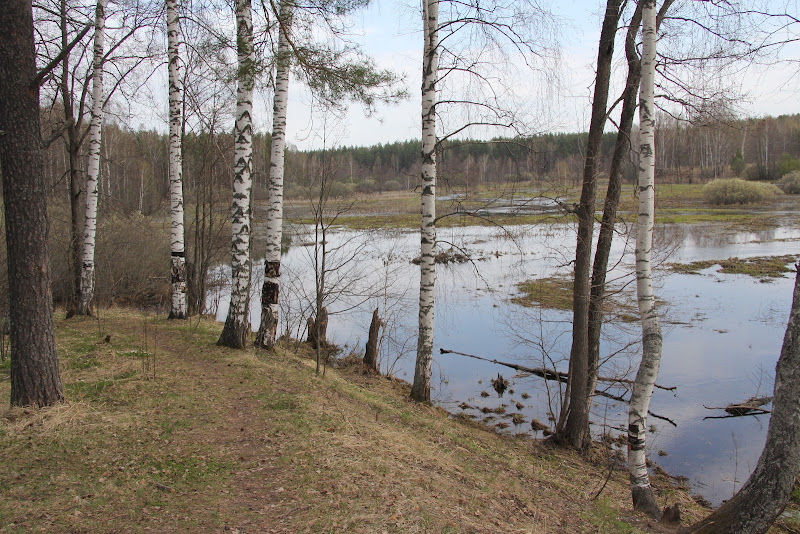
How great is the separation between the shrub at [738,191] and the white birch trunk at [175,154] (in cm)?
4652

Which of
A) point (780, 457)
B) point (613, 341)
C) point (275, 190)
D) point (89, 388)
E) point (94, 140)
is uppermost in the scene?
point (94, 140)

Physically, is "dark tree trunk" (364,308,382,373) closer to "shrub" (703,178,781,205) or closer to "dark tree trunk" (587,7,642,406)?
"dark tree trunk" (587,7,642,406)

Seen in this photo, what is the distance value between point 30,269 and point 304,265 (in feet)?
50.2

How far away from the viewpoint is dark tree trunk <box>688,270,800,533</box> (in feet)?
13.6

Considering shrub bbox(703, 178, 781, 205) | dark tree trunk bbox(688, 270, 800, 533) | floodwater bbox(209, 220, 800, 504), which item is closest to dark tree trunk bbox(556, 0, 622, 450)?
floodwater bbox(209, 220, 800, 504)

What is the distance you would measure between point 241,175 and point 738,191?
4833 centimetres

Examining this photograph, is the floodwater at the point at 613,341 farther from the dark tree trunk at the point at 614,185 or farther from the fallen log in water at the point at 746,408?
the dark tree trunk at the point at 614,185

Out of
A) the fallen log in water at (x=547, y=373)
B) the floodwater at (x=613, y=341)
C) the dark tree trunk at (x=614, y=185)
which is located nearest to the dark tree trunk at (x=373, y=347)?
the floodwater at (x=613, y=341)

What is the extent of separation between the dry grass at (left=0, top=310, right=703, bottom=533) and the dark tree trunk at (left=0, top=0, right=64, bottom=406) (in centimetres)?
38

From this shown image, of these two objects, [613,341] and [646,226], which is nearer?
[646,226]

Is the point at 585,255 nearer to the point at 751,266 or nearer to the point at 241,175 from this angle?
the point at 241,175

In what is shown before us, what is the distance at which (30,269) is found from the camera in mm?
4879

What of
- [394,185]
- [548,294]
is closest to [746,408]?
[548,294]

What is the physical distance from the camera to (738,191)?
44.3 m
